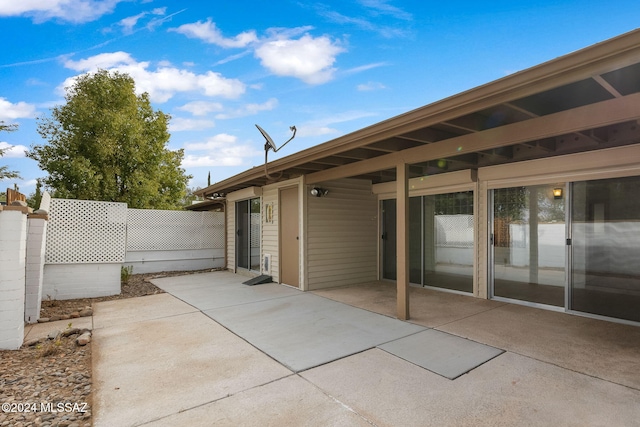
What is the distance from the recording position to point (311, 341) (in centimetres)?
354

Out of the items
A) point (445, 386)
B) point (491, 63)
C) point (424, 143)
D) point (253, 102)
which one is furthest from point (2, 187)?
point (491, 63)

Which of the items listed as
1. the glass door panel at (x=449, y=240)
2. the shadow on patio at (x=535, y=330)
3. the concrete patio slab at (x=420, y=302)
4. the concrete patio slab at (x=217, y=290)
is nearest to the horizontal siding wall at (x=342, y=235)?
the concrete patio slab at (x=420, y=302)

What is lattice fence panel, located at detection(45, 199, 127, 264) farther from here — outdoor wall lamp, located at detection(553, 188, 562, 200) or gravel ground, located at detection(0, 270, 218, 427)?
outdoor wall lamp, located at detection(553, 188, 562, 200)

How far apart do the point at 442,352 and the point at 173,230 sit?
8.13 meters

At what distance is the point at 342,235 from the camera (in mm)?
6777

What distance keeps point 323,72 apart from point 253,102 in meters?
2.67

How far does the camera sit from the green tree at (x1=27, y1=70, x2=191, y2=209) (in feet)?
35.3

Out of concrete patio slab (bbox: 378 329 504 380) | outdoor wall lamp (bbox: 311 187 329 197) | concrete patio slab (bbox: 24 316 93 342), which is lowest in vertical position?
concrete patio slab (bbox: 24 316 93 342)

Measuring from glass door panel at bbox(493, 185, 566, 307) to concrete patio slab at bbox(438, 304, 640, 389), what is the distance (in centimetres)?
38

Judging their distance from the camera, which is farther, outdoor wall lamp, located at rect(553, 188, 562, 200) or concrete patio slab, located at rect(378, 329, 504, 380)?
outdoor wall lamp, located at rect(553, 188, 562, 200)

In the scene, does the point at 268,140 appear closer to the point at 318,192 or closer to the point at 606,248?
the point at 318,192

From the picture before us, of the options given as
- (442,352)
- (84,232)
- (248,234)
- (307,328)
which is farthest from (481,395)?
(248,234)

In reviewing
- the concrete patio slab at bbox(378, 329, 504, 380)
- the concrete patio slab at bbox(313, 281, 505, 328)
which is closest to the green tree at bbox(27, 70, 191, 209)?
the concrete patio slab at bbox(313, 281, 505, 328)

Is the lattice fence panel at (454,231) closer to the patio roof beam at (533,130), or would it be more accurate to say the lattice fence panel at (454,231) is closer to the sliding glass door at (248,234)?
the patio roof beam at (533,130)
